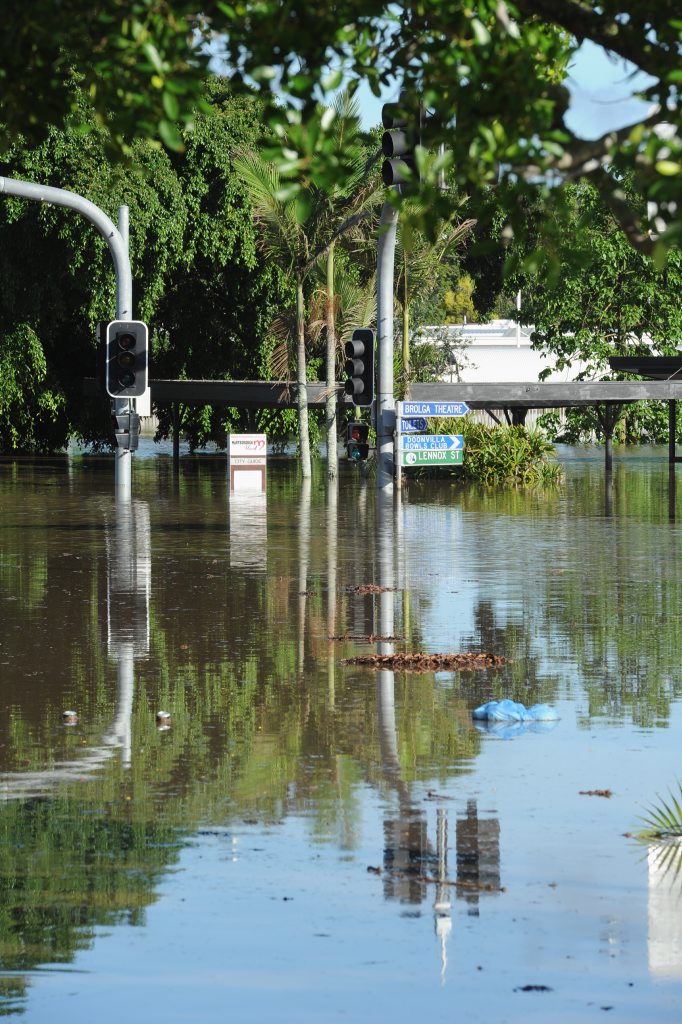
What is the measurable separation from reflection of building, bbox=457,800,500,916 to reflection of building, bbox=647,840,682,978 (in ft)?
2.14

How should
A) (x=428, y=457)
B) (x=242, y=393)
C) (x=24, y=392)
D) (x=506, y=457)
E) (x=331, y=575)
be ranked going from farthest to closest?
(x=24, y=392) < (x=242, y=393) < (x=506, y=457) < (x=428, y=457) < (x=331, y=575)

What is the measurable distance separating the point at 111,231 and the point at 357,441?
4.50 metres

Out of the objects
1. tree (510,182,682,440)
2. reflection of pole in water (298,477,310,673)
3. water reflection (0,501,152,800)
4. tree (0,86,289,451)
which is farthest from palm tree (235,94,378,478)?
water reflection (0,501,152,800)

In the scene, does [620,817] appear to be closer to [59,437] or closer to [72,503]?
[72,503]

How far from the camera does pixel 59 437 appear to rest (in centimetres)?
5519

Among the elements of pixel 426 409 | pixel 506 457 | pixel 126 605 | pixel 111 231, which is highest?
pixel 111 231

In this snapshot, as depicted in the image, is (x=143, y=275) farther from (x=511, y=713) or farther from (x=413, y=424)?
(x=511, y=713)

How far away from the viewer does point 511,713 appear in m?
11.0

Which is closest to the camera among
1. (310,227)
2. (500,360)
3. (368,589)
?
(368,589)

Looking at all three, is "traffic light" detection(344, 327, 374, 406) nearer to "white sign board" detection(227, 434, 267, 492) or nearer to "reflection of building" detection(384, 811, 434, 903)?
"white sign board" detection(227, 434, 267, 492)

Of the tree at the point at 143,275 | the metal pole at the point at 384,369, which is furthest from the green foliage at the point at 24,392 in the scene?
the metal pole at the point at 384,369

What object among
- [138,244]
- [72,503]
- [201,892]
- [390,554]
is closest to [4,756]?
[201,892]

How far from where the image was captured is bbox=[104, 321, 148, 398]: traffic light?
25.0 meters

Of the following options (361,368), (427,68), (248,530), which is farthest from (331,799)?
(248,530)
